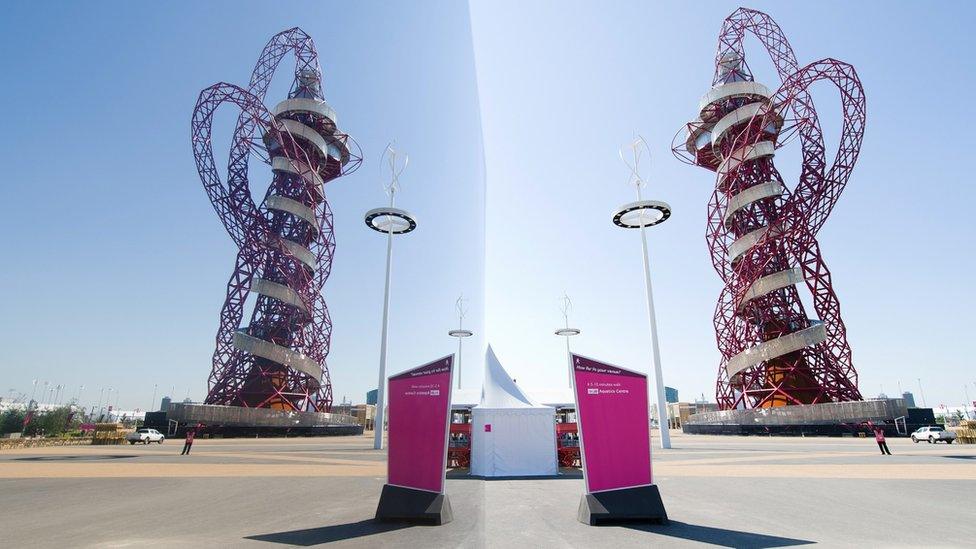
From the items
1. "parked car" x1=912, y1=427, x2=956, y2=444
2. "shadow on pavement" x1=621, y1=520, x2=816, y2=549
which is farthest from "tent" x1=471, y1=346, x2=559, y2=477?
"parked car" x1=912, y1=427, x2=956, y2=444

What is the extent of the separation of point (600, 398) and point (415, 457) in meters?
2.64

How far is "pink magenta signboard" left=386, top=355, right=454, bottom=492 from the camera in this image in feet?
19.0

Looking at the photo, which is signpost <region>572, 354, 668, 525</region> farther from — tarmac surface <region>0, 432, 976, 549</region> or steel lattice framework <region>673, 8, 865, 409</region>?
steel lattice framework <region>673, 8, 865, 409</region>

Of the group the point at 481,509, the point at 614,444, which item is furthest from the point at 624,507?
the point at 481,509

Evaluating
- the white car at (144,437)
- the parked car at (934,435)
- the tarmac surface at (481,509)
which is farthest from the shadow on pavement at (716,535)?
the white car at (144,437)

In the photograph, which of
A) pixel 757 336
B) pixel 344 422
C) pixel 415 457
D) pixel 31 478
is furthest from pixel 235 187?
pixel 757 336

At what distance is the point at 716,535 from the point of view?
5.18 meters

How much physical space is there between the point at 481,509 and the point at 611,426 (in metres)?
2.27

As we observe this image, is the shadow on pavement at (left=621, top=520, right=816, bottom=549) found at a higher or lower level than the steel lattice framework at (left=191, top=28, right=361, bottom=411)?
lower

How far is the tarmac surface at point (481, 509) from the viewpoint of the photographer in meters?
4.92

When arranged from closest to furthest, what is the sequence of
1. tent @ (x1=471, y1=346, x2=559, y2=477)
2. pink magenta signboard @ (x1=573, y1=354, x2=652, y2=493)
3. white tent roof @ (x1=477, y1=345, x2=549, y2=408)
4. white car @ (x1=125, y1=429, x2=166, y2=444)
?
1. pink magenta signboard @ (x1=573, y1=354, x2=652, y2=493)
2. tent @ (x1=471, y1=346, x2=559, y2=477)
3. white tent roof @ (x1=477, y1=345, x2=549, y2=408)
4. white car @ (x1=125, y1=429, x2=166, y2=444)

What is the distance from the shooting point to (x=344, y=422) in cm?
4053

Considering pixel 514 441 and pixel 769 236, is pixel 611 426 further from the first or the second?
pixel 769 236

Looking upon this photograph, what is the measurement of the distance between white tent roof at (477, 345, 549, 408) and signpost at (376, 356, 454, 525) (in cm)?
656
